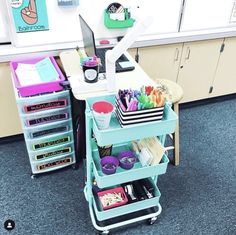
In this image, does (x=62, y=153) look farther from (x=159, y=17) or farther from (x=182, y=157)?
(x=159, y=17)

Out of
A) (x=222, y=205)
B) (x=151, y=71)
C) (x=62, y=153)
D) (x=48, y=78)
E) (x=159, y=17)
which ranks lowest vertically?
(x=222, y=205)

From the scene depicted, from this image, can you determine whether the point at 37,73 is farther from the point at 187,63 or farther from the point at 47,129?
the point at 187,63

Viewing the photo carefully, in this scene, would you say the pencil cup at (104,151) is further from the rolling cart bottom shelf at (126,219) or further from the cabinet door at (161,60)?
the cabinet door at (161,60)

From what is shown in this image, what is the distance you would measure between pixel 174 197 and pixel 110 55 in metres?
1.09

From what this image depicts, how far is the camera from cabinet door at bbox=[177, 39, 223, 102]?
2.43m

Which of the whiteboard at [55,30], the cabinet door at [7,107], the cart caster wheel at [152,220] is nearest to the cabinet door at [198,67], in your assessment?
the whiteboard at [55,30]

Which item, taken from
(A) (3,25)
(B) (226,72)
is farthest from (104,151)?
(B) (226,72)

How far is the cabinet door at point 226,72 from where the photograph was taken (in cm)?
256

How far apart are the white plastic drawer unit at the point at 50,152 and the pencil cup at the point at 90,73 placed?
0.56 meters

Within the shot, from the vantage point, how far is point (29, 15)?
6.07ft

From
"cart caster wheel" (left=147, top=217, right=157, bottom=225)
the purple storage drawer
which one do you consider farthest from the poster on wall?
"cart caster wheel" (left=147, top=217, right=157, bottom=225)

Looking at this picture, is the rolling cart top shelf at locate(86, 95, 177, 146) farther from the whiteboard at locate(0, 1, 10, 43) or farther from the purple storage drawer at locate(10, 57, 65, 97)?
the whiteboard at locate(0, 1, 10, 43)

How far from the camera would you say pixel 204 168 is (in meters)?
2.13

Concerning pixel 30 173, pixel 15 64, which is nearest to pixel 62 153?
pixel 30 173
